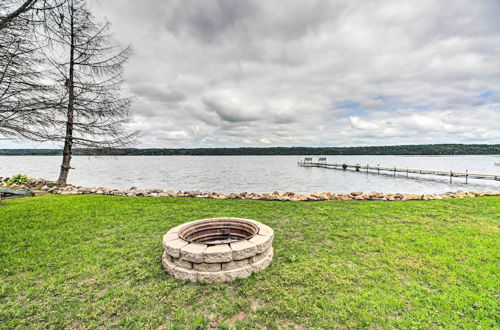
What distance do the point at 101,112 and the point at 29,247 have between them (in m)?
8.46

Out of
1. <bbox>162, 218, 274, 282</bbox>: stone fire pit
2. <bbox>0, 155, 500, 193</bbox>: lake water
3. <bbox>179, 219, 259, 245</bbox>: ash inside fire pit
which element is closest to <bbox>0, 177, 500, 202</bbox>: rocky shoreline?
<bbox>0, 155, 500, 193</bbox>: lake water

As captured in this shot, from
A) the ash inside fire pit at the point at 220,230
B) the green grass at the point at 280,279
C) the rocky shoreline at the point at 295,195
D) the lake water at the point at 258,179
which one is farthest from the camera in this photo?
the lake water at the point at 258,179

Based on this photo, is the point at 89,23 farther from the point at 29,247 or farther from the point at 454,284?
the point at 454,284

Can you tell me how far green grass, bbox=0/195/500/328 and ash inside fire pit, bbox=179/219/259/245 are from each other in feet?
2.88

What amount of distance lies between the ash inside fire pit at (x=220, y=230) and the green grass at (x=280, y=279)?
877 mm

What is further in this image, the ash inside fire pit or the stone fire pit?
the ash inside fire pit

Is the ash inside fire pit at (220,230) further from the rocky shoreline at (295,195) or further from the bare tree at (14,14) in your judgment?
the rocky shoreline at (295,195)

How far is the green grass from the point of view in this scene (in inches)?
113

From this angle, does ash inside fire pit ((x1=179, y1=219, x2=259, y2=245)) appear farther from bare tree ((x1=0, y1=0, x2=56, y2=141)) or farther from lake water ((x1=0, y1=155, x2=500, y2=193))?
lake water ((x1=0, y1=155, x2=500, y2=193))

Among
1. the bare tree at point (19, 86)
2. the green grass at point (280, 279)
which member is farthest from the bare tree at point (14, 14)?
the green grass at point (280, 279)

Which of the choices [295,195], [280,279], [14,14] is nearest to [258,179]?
[295,195]

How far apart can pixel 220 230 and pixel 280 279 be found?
1.95 metres

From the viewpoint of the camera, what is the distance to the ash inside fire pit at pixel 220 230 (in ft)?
16.2

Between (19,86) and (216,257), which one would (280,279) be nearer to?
(216,257)
